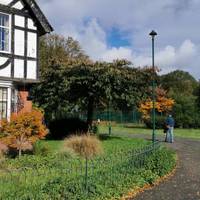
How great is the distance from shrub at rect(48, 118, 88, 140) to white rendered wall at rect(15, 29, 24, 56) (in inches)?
272

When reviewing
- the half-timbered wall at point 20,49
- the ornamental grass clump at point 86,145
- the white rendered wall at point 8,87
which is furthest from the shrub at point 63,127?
the ornamental grass clump at point 86,145

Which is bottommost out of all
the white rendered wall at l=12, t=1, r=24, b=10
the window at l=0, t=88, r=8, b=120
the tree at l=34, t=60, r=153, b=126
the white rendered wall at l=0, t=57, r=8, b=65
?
the window at l=0, t=88, r=8, b=120

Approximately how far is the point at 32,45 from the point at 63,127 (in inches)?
264

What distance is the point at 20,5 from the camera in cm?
2292

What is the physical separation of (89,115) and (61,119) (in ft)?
5.89

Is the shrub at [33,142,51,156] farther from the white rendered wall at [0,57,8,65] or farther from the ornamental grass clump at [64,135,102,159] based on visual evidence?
the white rendered wall at [0,57,8,65]

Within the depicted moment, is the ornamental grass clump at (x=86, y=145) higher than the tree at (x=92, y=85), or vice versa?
the tree at (x=92, y=85)

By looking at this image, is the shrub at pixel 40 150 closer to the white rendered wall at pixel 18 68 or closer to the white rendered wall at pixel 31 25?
the white rendered wall at pixel 18 68

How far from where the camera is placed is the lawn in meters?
10.2

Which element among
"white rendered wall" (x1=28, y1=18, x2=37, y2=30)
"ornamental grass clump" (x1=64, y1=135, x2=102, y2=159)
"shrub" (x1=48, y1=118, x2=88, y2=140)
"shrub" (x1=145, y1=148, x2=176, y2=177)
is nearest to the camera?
"shrub" (x1=145, y1=148, x2=176, y2=177)

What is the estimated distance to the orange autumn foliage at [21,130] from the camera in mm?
18125

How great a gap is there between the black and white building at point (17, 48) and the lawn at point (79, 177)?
22.2 ft

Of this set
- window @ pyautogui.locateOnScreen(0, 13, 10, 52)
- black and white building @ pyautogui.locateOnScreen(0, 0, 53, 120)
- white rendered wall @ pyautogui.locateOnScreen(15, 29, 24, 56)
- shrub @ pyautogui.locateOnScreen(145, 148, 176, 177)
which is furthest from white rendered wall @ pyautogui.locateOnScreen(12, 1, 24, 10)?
shrub @ pyautogui.locateOnScreen(145, 148, 176, 177)

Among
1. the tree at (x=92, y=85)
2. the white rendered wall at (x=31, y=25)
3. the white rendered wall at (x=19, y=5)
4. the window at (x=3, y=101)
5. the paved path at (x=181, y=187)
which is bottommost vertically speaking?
the paved path at (x=181, y=187)
